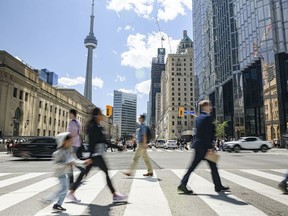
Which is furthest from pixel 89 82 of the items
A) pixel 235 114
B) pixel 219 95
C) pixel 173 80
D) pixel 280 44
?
pixel 280 44

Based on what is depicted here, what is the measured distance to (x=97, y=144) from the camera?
5129 millimetres

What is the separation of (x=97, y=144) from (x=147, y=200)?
1.43 m

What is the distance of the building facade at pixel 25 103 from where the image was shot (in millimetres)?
40062

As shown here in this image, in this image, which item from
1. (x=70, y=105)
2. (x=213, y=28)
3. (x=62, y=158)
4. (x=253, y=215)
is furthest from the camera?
(x=70, y=105)

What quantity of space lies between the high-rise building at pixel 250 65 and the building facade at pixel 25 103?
97.3ft

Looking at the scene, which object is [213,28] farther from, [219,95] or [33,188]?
[33,188]

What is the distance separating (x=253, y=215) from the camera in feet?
13.1

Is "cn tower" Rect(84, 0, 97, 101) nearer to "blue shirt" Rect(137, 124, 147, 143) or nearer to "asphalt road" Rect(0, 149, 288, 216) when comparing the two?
"blue shirt" Rect(137, 124, 147, 143)

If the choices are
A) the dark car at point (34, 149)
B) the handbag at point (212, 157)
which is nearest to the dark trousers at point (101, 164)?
the handbag at point (212, 157)

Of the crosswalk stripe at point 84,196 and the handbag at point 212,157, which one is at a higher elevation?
the handbag at point 212,157

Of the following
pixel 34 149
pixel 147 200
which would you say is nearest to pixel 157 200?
pixel 147 200

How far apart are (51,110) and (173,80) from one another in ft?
251

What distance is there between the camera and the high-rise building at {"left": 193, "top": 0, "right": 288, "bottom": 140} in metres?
41.7

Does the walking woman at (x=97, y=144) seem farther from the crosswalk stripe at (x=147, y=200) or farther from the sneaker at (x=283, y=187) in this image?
the sneaker at (x=283, y=187)
